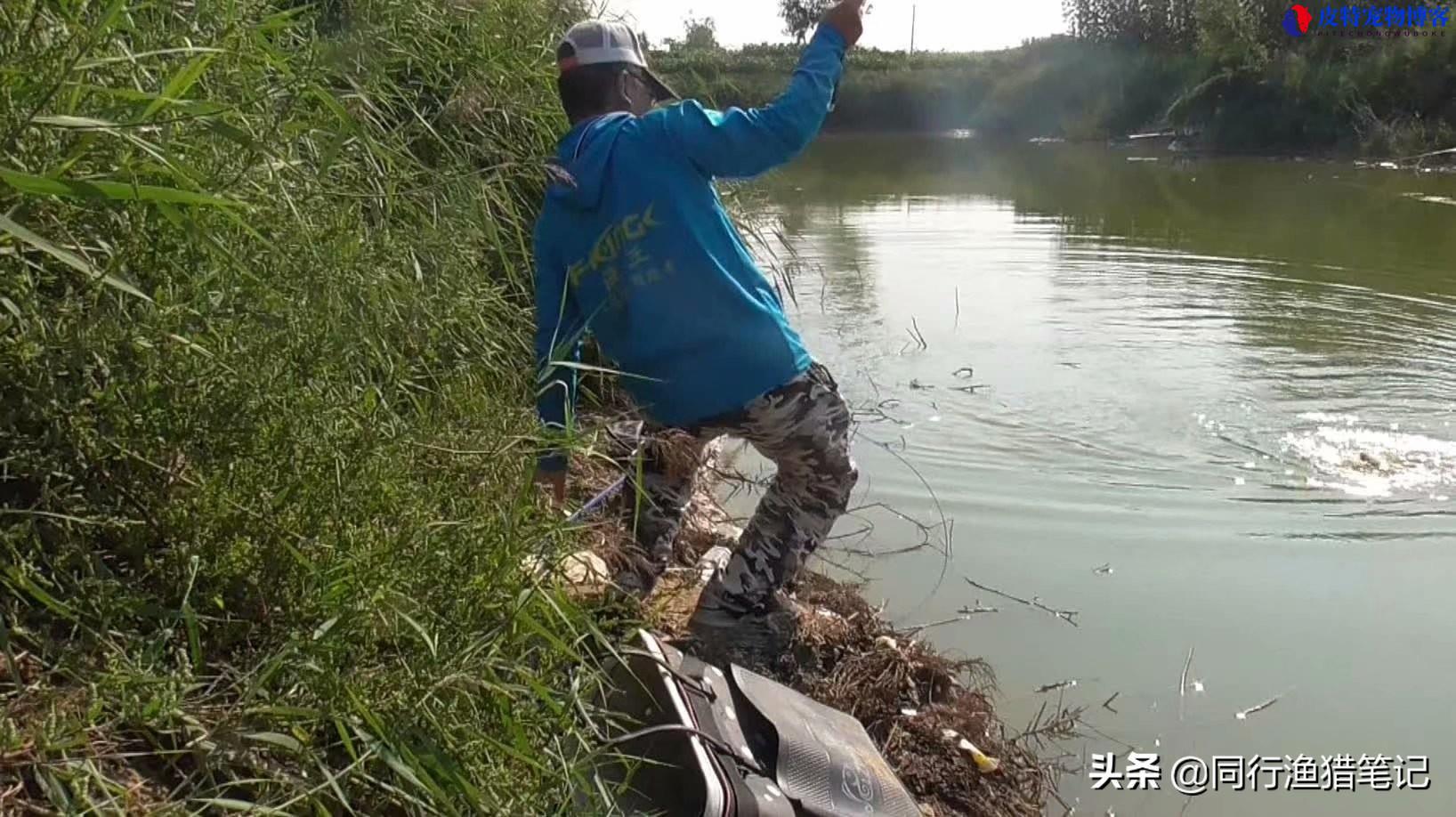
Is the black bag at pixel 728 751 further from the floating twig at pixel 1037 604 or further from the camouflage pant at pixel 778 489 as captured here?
the floating twig at pixel 1037 604

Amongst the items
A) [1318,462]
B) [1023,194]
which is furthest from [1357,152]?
[1318,462]

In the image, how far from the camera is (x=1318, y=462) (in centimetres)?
527

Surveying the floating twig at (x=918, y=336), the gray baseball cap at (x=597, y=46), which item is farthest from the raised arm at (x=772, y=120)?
the floating twig at (x=918, y=336)

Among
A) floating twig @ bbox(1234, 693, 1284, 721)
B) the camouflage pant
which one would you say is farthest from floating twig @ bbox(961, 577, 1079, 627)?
the camouflage pant

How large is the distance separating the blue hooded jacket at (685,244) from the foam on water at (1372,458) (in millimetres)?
3120

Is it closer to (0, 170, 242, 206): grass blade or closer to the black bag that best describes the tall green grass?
(0, 170, 242, 206): grass blade

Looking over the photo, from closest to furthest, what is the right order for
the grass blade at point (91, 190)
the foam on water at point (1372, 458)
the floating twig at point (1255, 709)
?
the grass blade at point (91, 190) → the floating twig at point (1255, 709) → the foam on water at point (1372, 458)

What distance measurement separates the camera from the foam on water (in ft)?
16.3

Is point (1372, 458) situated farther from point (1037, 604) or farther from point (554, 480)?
point (554, 480)

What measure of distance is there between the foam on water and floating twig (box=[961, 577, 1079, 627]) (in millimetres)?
1736

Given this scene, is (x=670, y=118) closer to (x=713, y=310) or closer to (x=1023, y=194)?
(x=713, y=310)

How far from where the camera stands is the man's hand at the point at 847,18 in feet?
9.62

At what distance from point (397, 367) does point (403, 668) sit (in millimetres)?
734

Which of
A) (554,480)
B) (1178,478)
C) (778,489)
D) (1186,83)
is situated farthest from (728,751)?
(1186,83)
